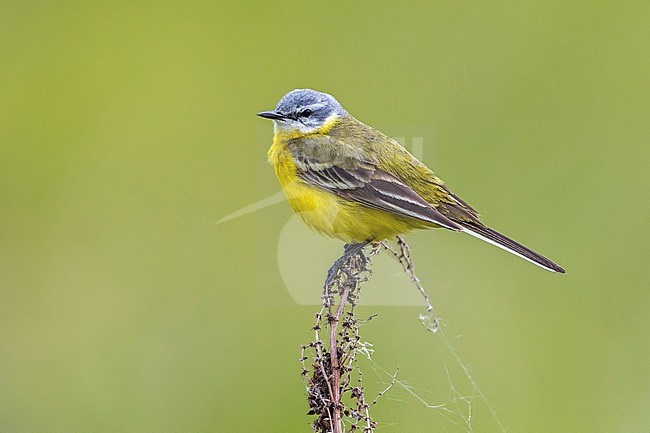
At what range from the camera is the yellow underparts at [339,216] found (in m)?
4.53

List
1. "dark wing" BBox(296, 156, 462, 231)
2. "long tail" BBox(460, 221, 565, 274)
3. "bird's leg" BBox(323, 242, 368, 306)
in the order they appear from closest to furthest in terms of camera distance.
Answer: "bird's leg" BBox(323, 242, 368, 306), "long tail" BBox(460, 221, 565, 274), "dark wing" BBox(296, 156, 462, 231)

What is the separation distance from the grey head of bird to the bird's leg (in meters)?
0.71

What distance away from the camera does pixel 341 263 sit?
3.95 meters

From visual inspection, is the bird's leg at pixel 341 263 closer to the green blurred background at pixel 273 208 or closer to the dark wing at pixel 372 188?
the dark wing at pixel 372 188

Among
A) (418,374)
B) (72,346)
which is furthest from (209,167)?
(418,374)

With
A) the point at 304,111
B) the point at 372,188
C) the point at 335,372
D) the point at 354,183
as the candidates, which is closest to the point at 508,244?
the point at 372,188

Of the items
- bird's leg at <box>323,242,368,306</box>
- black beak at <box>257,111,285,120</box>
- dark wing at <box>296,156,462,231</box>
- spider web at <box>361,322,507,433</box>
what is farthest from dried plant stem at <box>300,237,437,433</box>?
black beak at <box>257,111,285,120</box>

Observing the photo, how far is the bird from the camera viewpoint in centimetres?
444

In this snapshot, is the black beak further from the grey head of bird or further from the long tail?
the long tail

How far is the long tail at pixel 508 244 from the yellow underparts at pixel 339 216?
22 centimetres

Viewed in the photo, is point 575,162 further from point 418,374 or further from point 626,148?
point 418,374

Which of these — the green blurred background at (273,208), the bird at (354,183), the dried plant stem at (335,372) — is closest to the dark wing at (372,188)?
the bird at (354,183)

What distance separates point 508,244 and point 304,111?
Result: 127 cm

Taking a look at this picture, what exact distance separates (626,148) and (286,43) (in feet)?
8.15
